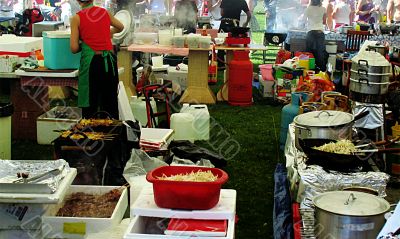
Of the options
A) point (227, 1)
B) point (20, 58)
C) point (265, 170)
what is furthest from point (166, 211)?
point (227, 1)

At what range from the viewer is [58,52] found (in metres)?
6.16

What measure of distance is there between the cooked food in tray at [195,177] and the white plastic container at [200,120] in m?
3.75

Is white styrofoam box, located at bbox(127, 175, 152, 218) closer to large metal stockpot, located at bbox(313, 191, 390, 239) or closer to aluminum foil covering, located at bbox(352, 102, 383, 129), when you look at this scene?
large metal stockpot, located at bbox(313, 191, 390, 239)

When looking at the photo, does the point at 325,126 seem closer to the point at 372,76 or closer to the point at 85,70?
the point at 372,76

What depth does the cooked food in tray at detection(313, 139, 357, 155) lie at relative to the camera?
4199mm

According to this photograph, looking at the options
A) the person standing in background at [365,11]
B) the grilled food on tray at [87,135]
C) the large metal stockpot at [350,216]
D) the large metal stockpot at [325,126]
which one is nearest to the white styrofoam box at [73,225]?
the grilled food on tray at [87,135]

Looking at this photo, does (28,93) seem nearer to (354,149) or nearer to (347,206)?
(354,149)

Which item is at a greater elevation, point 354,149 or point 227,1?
point 227,1

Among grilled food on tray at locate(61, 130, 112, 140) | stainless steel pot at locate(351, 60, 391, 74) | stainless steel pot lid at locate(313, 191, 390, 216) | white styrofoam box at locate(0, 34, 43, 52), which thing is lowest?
stainless steel pot lid at locate(313, 191, 390, 216)

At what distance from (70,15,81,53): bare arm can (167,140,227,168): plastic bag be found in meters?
1.38

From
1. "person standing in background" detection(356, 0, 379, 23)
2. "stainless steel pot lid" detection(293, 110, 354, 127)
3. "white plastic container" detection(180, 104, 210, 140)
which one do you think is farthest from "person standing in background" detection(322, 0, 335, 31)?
"stainless steel pot lid" detection(293, 110, 354, 127)

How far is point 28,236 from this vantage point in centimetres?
336

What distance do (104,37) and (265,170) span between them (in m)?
2.21

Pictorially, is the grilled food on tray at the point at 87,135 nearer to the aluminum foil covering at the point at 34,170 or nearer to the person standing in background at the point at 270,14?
the aluminum foil covering at the point at 34,170
